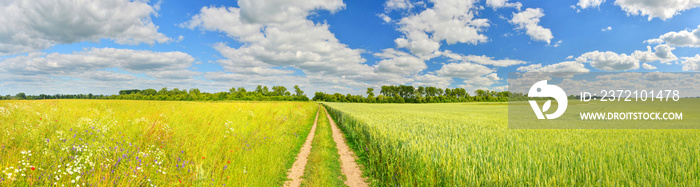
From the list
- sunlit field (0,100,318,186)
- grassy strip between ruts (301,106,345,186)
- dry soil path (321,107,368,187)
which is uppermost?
sunlit field (0,100,318,186)

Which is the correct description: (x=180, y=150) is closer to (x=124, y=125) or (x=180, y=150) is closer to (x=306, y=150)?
(x=124, y=125)

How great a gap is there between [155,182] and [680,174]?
8898mm

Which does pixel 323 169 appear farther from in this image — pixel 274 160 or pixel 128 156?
pixel 128 156

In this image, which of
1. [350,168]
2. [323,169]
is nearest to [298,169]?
[323,169]

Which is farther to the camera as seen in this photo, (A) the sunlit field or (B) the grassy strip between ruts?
(B) the grassy strip between ruts

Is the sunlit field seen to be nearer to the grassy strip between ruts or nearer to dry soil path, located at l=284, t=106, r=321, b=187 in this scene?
dry soil path, located at l=284, t=106, r=321, b=187

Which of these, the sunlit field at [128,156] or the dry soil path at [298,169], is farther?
the dry soil path at [298,169]

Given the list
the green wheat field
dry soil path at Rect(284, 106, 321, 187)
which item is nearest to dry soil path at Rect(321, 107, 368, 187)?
the green wheat field

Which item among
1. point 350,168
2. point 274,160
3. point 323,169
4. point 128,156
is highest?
point 128,156

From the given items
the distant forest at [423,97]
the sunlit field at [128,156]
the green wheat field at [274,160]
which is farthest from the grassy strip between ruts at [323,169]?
the distant forest at [423,97]

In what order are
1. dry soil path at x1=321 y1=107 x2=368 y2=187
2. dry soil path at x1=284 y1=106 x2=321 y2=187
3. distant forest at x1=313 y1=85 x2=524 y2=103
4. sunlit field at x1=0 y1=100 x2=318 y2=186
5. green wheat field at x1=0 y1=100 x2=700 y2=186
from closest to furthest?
green wheat field at x1=0 y1=100 x2=700 y2=186 < sunlit field at x1=0 y1=100 x2=318 y2=186 < dry soil path at x1=284 y1=106 x2=321 y2=187 < dry soil path at x1=321 y1=107 x2=368 y2=187 < distant forest at x1=313 y1=85 x2=524 y2=103

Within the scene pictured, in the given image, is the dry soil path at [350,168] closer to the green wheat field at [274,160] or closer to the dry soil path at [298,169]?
the green wheat field at [274,160]

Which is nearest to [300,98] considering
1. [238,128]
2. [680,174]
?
[238,128]

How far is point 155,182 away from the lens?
15.9ft
